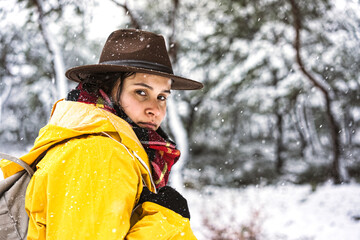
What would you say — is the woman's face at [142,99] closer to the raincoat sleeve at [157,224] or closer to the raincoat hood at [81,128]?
the raincoat hood at [81,128]

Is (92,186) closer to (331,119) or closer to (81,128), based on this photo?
(81,128)

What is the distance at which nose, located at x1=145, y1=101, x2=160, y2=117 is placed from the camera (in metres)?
1.24

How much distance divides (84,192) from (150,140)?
0.40 m

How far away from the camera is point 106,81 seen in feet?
4.29

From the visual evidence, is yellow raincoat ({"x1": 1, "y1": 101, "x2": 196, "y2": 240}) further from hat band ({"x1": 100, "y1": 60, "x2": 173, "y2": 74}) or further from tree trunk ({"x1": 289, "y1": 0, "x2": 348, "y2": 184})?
tree trunk ({"x1": 289, "y1": 0, "x2": 348, "y2": 184})

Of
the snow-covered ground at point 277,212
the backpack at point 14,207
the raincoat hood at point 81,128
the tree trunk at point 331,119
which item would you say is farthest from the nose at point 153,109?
the tree trunk at point 331,119

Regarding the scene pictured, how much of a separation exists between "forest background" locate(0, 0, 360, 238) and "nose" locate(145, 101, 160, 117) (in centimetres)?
514

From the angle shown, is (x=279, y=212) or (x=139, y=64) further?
(x=279, y=212)

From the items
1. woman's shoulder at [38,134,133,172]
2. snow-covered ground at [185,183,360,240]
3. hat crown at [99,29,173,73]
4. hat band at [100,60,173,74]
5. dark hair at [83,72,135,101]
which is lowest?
snow-covered ground at [185,183,360,240]

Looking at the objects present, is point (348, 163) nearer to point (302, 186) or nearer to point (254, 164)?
point (302, 186)

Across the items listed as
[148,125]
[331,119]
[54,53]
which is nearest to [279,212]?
[331,119]

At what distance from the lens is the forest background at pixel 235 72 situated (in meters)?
6.51

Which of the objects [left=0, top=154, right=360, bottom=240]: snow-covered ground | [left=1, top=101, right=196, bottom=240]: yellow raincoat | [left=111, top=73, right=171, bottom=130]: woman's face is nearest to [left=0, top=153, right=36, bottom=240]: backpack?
[left=1, top=101, right=196, bottom=240]: yellow raincoat

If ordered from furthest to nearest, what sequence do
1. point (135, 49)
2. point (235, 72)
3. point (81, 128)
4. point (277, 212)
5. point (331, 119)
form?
1. point (331, 119)
2. point (235, 72)
3. point (277, 212)
4. point (135, 49)
5. point (81, 128)
